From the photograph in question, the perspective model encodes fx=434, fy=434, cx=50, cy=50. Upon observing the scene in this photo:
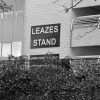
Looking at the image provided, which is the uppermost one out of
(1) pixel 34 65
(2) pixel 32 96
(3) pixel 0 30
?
(3) pixel 0 30

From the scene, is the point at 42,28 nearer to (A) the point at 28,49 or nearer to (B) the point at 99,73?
(A) the point at 28,49

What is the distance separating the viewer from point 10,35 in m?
28.6

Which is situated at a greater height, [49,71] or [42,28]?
[42,28]

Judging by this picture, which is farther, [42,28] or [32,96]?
[42,28]

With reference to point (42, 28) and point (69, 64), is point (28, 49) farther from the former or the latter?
point (69, 64)

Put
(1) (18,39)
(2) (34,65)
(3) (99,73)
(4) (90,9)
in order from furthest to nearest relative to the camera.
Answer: (1) (18,39)
(4) (90,9)
(2) (34,65)
(3) (99,73)

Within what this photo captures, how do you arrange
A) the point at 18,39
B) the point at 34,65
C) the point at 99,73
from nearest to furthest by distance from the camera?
the point at 99,73 → the point at 34,65 → the point at 18,39

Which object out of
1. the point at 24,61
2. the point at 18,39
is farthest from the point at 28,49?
the point at 24,61

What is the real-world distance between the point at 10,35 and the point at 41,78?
14.7 m

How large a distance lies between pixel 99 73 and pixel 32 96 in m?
2.42

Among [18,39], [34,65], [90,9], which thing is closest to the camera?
[34,65]

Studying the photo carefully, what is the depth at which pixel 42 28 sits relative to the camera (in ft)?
89.1

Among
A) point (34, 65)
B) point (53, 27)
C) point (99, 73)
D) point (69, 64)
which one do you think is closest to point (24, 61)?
point (34, 65)

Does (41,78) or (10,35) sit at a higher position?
(10,35)
